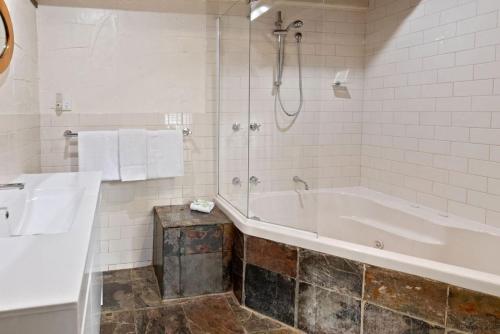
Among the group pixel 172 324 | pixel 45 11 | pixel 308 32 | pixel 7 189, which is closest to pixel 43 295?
pixel 7 189

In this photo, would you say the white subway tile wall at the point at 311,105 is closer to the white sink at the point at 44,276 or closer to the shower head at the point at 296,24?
the shower head at the point at 296,24

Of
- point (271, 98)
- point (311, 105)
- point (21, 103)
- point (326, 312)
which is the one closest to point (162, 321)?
point (326, 312)

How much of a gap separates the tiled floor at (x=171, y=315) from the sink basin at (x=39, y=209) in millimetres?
928

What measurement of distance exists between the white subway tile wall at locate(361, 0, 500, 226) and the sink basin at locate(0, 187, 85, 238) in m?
2.29

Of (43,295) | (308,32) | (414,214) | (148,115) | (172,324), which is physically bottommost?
(172,324)

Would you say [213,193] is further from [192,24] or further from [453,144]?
[453,144]

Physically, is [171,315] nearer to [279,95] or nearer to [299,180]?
[299,180]

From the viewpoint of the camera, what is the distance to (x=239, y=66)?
297 centimetres

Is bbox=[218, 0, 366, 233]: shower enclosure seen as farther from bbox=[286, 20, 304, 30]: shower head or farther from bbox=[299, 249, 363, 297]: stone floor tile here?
bbox=[299, 249, 363, 297]: stone floor tile

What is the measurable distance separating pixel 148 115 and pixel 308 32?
4.77 feet

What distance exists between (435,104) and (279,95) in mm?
1131

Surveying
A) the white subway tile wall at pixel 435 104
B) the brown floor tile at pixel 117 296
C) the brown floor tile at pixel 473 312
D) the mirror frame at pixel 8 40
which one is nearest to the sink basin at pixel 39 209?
the mirror frame at pixel 8 40

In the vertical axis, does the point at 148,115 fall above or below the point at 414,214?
above

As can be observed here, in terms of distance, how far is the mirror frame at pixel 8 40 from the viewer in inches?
69.2
